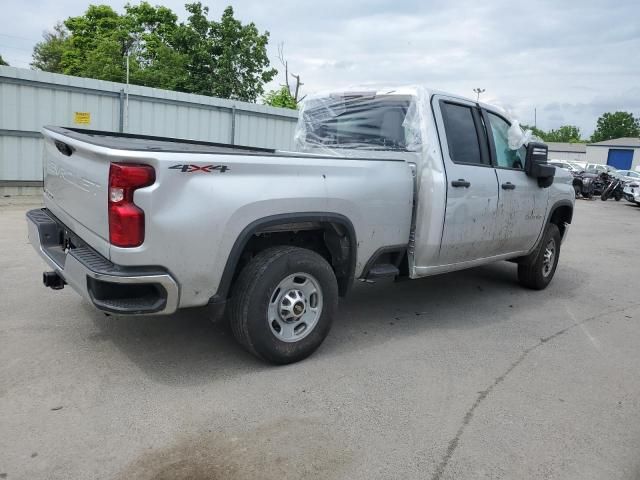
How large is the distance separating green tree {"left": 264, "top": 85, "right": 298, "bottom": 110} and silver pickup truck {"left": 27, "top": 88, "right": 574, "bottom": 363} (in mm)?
22743

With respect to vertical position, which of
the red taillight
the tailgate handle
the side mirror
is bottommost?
the red taillight

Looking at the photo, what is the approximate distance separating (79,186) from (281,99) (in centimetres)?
2559

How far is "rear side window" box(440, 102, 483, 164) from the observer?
15.3ft

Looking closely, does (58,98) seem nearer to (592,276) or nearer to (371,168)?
(371,168)

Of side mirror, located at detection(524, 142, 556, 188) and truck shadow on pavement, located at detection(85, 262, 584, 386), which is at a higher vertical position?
side mirror, located at detection(524, 142, 556, 188)

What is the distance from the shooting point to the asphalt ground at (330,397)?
8.96ft

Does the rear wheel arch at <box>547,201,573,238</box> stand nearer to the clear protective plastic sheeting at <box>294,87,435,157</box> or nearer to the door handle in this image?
the door handle

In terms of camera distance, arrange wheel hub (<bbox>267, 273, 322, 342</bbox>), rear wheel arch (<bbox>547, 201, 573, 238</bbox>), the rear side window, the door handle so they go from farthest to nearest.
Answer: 1. rear wheel arch (<bbox>547, 201, 573, 238</bbox>)
2. the rear side window
3. the door handle
4. wheel hub (<bbox>267, 273, 322, 342</bbox>)

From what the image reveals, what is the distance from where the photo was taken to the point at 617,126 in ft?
292

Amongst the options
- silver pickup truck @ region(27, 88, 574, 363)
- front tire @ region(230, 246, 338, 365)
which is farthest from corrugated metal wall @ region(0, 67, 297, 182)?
front tire @ region(230, 246, 338, 365)

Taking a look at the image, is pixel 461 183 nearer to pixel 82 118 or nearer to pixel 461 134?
pixel 461 134

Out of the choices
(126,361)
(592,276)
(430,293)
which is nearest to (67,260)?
(126,361)

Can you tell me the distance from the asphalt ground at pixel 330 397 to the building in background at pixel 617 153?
5963 cm

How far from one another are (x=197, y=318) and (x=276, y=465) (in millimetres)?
2174
